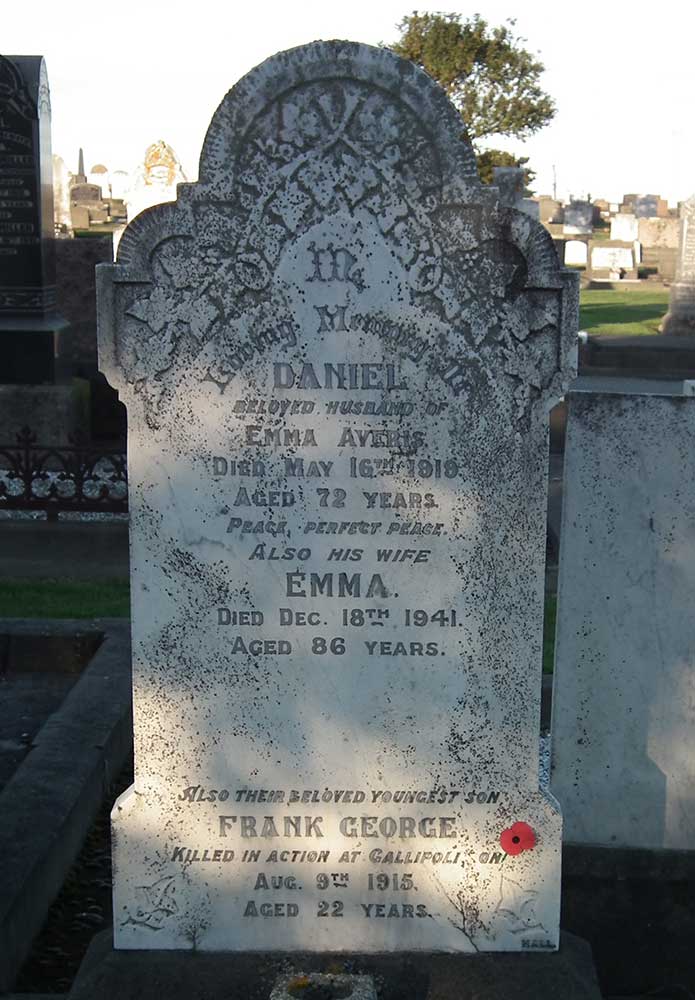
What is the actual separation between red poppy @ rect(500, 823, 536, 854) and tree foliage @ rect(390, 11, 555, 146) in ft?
134

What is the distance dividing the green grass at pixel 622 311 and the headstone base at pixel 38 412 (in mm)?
10308

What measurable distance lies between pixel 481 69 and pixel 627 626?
41677mm

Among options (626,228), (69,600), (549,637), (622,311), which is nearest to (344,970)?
(549,637)

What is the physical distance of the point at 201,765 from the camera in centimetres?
319

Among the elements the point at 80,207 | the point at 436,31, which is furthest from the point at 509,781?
the point at 80,207

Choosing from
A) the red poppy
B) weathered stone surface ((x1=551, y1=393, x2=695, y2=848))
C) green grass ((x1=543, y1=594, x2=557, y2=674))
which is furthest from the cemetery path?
the red poppy

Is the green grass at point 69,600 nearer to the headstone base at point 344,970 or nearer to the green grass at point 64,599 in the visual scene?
the green grass at point 64,599

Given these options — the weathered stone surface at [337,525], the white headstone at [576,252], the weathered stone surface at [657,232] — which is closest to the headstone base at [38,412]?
the weathered stone surface at [337,525]

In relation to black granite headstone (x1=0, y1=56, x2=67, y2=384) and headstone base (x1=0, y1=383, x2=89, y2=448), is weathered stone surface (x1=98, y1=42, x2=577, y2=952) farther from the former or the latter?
black granite headstone (x1=0, y1=56, x2=67, y2=384)

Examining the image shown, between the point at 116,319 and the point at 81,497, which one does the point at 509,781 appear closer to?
the point at 116,319

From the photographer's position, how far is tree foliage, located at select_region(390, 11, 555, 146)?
136 feet

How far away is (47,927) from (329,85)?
2.59 meters

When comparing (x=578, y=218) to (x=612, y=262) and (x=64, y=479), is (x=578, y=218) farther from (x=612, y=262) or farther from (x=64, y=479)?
(x=64, y=479)

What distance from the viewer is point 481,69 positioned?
42.5 m
